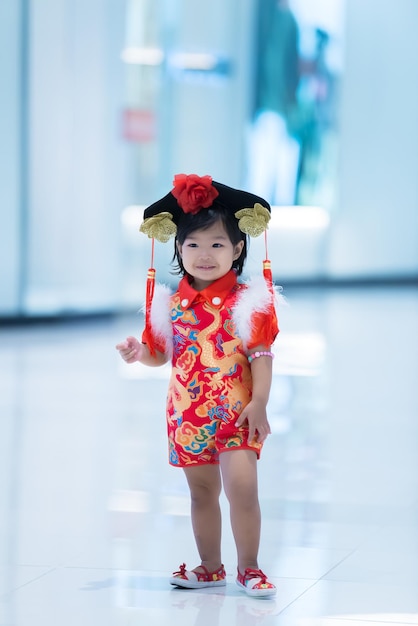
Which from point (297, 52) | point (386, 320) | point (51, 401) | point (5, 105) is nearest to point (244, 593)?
point (51, 401)

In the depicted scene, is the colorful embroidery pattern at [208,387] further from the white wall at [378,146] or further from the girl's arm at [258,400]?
the white wall at [378,146]

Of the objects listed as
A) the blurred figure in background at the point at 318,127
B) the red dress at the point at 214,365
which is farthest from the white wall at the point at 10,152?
the red dress at the point at 214,365

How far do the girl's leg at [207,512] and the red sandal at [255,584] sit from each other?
0.37 feet

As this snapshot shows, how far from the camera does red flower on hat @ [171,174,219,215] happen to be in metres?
3.17

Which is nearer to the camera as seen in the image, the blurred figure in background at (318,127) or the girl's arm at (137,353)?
the girl's arm at (137,353)

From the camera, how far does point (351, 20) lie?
1697 cm

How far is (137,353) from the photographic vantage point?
3.25 meters

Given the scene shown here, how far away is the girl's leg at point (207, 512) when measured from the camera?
130 inches

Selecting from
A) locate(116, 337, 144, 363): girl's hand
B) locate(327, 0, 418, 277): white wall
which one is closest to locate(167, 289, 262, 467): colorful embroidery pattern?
locate(116, 337, 144, 363): girl's hand

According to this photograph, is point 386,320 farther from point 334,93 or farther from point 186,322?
point 186,322

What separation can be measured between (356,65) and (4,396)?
11.5m

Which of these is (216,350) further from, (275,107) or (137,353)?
(275,107)

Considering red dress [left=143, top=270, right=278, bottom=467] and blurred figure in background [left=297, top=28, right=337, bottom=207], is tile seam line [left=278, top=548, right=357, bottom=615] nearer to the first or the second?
red dress [left=143, top=270, right=278, bottom=467]

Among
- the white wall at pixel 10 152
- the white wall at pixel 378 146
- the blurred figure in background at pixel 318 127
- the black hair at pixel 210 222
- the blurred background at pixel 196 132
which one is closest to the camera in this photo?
the black hair at pixel 210 222
